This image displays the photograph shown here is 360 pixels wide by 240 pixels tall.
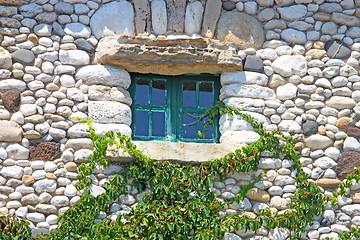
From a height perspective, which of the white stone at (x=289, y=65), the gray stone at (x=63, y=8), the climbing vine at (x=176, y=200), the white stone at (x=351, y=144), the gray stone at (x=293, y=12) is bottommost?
the climbing vine at (x=176, y=200)

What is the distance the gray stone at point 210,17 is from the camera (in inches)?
287

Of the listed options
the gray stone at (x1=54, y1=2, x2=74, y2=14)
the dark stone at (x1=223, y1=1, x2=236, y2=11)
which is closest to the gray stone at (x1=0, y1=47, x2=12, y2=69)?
the gray stone at (x1=54, y1=2, x2=74, y2=14)

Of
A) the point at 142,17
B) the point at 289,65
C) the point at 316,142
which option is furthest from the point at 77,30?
the point at 316,142

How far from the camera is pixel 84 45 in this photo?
7.08 metres

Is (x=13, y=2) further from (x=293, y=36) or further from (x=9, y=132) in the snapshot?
(x=293, y=36)

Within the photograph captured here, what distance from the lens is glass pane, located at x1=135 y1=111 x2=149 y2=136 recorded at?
7.15m

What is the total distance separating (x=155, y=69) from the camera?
718 centimetres

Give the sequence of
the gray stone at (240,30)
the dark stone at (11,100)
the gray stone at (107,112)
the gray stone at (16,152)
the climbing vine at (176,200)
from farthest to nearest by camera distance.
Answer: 1. the gray stone at (240,30)
2. the gray stone at (107,112)
3. the dark stone at (11,100)
4. the gray stone at (16,152)
5. the climbing vine at (176,200)

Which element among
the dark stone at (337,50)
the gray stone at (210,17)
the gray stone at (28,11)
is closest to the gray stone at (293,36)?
the dark stone at (337,50)

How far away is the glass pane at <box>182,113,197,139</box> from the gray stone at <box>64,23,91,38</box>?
4.15 feet

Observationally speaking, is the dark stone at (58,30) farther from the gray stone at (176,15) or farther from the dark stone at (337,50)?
the dark stone at (337,50)

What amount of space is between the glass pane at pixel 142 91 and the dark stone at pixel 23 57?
1076 mm

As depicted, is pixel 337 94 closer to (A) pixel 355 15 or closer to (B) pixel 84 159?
(A) pixel 355 15

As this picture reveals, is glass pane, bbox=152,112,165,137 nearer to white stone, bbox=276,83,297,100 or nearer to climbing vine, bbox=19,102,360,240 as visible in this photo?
climbing vine, bbox=19,102,360,240
